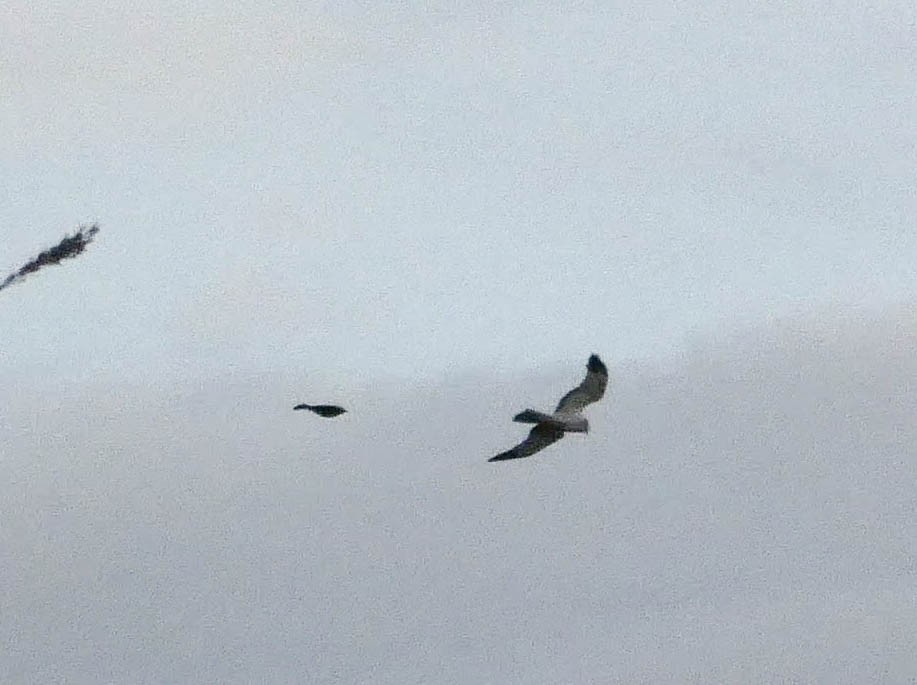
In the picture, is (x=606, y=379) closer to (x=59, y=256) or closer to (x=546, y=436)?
(x=546, y=436)

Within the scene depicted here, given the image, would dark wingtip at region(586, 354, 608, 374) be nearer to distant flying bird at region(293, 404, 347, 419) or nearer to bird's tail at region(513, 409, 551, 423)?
bird's tail at region(513, 409, 551, 423)

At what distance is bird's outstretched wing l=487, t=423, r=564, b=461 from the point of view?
64.9 m

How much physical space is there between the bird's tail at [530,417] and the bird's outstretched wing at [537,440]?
1.76 m

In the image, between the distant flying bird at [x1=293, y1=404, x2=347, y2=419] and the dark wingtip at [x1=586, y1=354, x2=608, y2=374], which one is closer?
the distant flying bird at [x1=293, y1=404, x2=347, y2=419]

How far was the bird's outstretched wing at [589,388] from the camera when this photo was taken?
67.1 m

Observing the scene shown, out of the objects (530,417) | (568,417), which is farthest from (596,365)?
(530,417)

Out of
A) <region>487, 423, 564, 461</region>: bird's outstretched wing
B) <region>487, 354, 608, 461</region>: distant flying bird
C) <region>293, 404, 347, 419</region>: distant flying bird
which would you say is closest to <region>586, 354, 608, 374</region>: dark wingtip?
<region>487, 354, 608, 461</region>: distant flying bird

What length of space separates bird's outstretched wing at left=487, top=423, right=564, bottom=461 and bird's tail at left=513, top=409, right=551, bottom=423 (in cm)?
176

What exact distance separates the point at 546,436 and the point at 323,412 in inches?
865

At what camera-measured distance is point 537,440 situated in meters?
65.6

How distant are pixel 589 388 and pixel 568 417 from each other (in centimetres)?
256

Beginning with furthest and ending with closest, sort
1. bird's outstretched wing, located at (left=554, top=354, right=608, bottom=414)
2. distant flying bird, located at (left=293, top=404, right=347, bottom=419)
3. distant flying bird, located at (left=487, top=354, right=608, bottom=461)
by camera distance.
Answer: bird's outstretched wing, located at (left=554, top=354, right=608, bottom=414)
distant flying bird, located at (left=487, top=354, right=608, bottom=461)
distant flying bird, located at (left=293, top=404, right=347, bottom=419)

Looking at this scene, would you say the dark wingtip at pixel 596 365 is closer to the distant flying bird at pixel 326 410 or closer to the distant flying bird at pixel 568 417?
the distant flying bird at pixel 568 417

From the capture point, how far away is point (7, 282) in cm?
4659
